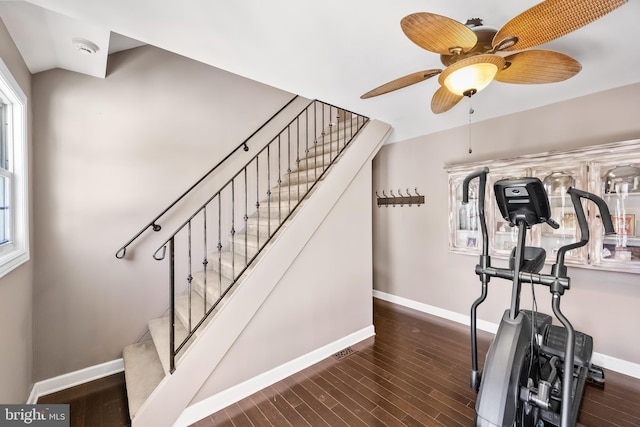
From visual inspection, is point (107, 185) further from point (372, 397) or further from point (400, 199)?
point (400, 199)

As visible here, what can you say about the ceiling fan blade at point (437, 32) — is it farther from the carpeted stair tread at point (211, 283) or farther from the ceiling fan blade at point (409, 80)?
the carpeted stair tread at point (211, 283)

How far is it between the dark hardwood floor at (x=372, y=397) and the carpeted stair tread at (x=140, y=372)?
22cm

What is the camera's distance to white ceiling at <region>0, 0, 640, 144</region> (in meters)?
1.55

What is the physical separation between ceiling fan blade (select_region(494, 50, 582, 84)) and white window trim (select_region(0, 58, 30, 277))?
10.3 ft

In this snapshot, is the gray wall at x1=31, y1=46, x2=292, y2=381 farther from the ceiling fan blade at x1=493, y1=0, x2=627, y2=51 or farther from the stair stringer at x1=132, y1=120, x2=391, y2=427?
the ceiling fan blade at x1=493, y1=0, x2=627, y2=51

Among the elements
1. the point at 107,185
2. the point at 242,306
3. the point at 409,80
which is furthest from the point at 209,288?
the point at 409,80

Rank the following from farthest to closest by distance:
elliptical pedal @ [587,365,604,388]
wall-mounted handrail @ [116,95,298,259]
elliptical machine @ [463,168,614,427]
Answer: wall-mounted handrail @ [116,95,298,259] → elliptical pedal @ [587,365,604,388] → elliptical machine @ [463,168,614,427]

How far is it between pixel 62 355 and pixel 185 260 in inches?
48.2

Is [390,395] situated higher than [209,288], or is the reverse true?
[209,288]

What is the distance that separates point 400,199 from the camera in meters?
4.27

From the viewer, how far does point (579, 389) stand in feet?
6.38

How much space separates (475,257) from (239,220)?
118 inches

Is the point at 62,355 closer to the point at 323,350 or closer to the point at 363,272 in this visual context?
the point at 323,350

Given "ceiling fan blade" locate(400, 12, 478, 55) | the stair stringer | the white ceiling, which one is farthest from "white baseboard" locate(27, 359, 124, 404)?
"ceiling fan blade" locate(400, 12, 478, 55)
